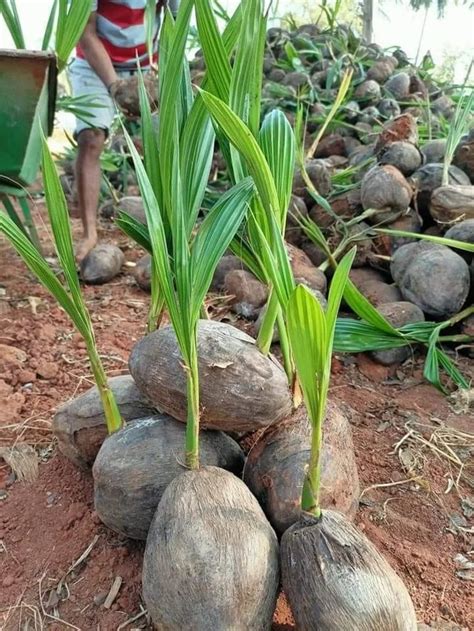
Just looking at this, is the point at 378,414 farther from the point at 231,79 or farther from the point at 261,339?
the point at 231,79

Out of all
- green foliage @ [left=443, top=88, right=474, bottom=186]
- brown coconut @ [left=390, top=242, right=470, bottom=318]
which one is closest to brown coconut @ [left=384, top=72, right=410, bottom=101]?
green foliage @ [left=443, top=88, right=474, bottom=186]

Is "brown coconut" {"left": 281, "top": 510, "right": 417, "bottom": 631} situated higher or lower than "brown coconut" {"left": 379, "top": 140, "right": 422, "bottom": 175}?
lower

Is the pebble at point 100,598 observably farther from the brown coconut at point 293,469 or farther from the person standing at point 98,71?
the person standing at point 98,71

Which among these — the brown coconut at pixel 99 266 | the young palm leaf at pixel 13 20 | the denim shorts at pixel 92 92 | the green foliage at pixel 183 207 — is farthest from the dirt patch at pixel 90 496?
the denim shorts at pixel 92 92

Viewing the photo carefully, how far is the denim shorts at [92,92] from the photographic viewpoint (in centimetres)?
309

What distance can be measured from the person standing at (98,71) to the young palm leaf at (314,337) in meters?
2.25

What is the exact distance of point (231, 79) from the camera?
1.10 m

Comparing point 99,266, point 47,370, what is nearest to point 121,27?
point 99,266

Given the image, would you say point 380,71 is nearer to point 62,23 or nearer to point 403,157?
point 403,157

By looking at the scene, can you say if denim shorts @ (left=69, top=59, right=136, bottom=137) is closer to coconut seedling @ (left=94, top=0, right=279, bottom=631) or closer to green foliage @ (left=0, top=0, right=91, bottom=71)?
green foliage @ (left=0, top=0, right=91, bottom=71)

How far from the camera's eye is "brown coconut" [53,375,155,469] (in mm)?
1234

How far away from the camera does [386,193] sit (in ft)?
7.41

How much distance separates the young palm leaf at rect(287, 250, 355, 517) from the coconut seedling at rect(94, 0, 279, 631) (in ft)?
0.60

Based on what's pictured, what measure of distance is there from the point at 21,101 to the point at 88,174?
0.73 m
